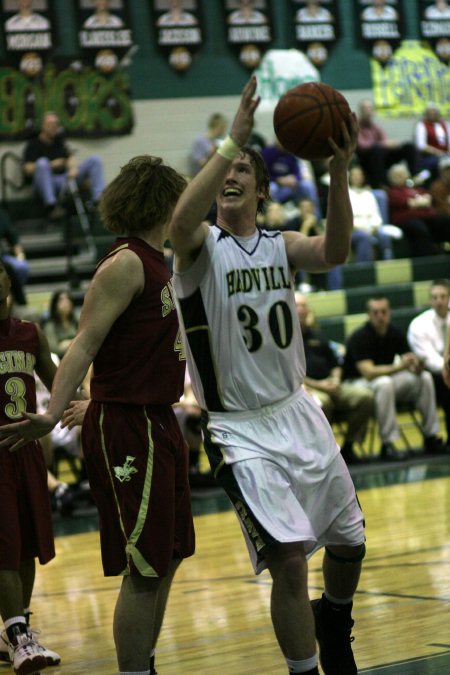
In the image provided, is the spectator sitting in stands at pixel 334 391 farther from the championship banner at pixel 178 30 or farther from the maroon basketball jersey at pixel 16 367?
the championship banner at pixel 178 30

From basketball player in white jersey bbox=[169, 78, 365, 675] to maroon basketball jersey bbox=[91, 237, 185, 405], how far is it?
174 millimetres

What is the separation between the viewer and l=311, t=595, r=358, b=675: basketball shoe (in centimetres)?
423

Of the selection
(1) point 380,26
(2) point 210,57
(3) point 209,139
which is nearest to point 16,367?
(3) point 209,139

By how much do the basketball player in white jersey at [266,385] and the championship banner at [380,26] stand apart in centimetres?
1420

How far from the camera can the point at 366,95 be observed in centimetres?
1772

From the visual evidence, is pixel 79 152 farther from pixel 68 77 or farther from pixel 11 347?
pixel 11 347

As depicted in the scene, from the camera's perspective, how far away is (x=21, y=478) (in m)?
5.06

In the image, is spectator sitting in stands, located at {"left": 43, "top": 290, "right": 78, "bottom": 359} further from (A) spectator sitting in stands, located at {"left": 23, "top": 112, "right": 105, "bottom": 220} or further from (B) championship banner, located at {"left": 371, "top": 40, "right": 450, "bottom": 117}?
(B) championship banner, located at {"left": 371, "top": 40, "right": 450, "bottom": 117}

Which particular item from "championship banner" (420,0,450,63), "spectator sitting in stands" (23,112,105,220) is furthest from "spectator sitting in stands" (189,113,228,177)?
"championship banner" (420,0,450,63)

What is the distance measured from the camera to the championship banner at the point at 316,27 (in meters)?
17.1

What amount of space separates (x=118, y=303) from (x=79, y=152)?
11.5 metres

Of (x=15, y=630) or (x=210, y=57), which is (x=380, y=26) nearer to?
(x=210, y=57)

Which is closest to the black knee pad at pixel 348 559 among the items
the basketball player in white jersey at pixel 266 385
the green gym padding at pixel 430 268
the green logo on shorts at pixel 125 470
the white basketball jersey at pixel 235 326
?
the basketball player in white jersey at pixel 266 385

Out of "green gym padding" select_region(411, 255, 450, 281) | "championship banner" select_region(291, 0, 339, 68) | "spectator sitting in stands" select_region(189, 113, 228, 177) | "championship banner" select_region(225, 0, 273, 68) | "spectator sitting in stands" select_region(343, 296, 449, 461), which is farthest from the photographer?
"championship banner" select_region(291, 0, 339, 68)
